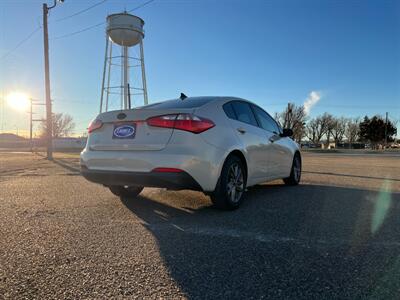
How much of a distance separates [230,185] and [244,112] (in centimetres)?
134

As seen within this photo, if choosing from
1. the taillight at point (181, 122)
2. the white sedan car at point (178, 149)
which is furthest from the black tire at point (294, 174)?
the taillight at point (181, 122)

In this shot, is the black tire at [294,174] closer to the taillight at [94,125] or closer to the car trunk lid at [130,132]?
the car trunk lid at [130,132]

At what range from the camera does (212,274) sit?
2344 mm

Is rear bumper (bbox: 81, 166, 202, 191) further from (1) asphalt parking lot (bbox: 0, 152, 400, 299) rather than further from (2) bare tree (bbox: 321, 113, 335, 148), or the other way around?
(2) bare tree (bbox: 321, 113, 335, 148)

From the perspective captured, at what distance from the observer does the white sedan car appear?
377 cm

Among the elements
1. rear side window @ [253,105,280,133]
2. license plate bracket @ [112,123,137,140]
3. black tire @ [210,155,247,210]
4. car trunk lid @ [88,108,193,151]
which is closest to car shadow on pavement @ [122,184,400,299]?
black tire @ [210,155,247,210]

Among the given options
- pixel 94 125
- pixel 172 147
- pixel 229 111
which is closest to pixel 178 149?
pixel 172 147

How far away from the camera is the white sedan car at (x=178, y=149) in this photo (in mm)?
3768

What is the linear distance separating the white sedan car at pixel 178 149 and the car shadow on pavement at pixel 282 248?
427 millimetres

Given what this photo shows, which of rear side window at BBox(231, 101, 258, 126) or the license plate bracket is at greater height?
rear side window at BBox(231, 101, 258, 126)

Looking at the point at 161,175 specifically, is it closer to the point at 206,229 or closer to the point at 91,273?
the point at 206,229

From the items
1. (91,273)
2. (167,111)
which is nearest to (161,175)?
(167,111)

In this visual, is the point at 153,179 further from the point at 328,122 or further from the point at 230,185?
the point at 328,122

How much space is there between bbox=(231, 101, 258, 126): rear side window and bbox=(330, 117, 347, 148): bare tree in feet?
312
